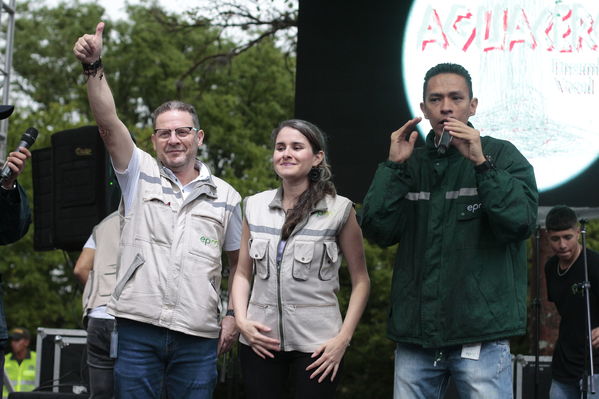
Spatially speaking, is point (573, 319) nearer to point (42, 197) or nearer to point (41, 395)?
point (41, 395)

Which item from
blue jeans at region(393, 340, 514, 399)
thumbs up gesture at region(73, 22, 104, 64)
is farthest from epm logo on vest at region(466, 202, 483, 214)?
thumbs up gesture at region(73, 22, 104, 64)

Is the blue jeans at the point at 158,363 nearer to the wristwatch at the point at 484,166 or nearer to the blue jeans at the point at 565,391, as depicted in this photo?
the wristwatch at the point at 484,166

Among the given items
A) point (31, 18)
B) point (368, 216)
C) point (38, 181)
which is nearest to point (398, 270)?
point (368, 216)

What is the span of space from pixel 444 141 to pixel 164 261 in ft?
3.58

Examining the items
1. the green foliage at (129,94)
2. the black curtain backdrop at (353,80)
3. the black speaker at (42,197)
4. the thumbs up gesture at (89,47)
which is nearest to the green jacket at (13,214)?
the thumbs up gesture at (89,47)

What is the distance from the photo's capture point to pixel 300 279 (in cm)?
309

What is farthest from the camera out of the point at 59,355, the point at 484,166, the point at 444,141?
the point at 59,355

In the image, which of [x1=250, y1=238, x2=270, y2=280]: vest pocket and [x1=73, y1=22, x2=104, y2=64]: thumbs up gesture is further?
[x1=250, y1=238, x2=270, y2=280]: vest pocket

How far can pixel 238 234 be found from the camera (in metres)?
3.45

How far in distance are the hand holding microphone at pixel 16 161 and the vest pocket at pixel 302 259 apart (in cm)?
104

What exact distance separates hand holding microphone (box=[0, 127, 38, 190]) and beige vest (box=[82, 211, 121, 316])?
4.38 feet

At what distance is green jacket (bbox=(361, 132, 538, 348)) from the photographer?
2.84m

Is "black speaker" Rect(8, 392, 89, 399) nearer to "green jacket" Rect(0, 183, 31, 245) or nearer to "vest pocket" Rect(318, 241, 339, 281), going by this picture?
"green jacket" Rect(0, 183, 31, 245)

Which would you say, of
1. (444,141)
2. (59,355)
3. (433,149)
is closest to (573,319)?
(433,149)
